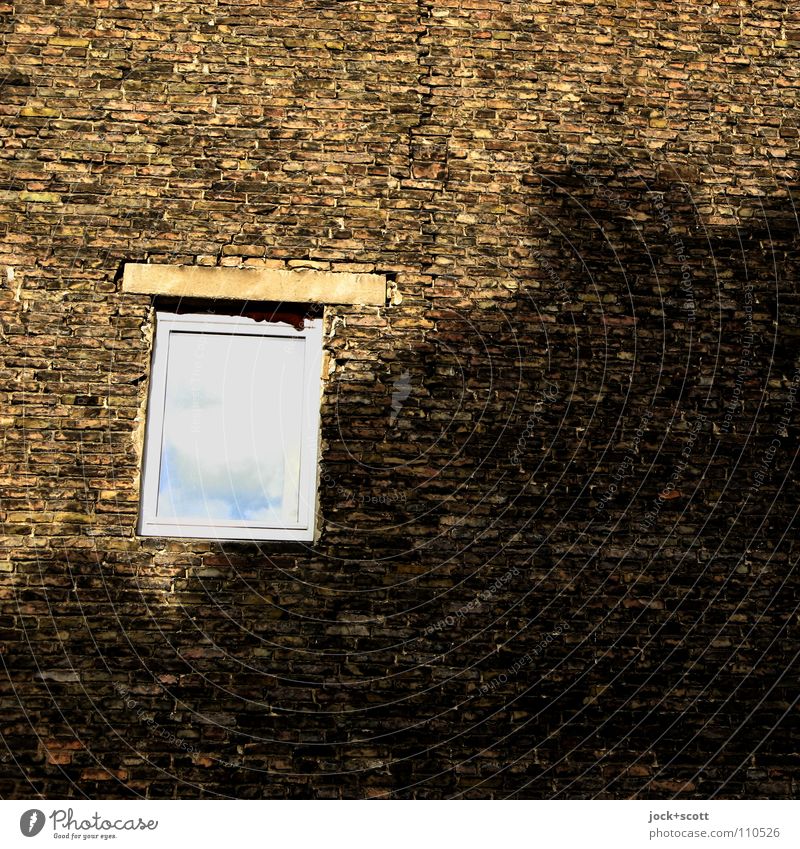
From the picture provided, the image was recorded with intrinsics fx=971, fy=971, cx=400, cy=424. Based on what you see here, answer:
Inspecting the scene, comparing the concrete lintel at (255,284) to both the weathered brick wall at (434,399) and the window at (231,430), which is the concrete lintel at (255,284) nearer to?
the weathered brick wall at (434,399)

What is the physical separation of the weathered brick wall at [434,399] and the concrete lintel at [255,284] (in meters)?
0.10

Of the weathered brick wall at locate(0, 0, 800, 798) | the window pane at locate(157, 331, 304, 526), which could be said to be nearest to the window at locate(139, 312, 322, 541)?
the window pane at locate(157, 331, 304, 526)

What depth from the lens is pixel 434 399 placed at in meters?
6.61

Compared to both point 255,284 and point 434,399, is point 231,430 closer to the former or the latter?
point 255,284

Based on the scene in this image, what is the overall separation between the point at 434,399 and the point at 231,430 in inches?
54.6

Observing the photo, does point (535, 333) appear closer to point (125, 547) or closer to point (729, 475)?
point (729, 475)

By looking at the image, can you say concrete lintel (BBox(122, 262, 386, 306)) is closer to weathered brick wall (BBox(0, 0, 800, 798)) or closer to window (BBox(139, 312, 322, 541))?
weathered brick wall (BBox(0, 0, 800, 798))

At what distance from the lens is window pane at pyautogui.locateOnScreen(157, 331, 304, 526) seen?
648 cm

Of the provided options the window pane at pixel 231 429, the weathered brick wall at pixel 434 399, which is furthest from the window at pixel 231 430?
the weathered brick wall at pixel 434 399

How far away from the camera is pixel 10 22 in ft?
22.6

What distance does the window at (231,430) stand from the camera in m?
6.46

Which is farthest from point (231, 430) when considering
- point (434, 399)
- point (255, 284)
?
point (434, 399)

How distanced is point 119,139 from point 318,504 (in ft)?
9.57

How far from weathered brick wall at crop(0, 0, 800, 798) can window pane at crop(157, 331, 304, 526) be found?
0.86 feet
